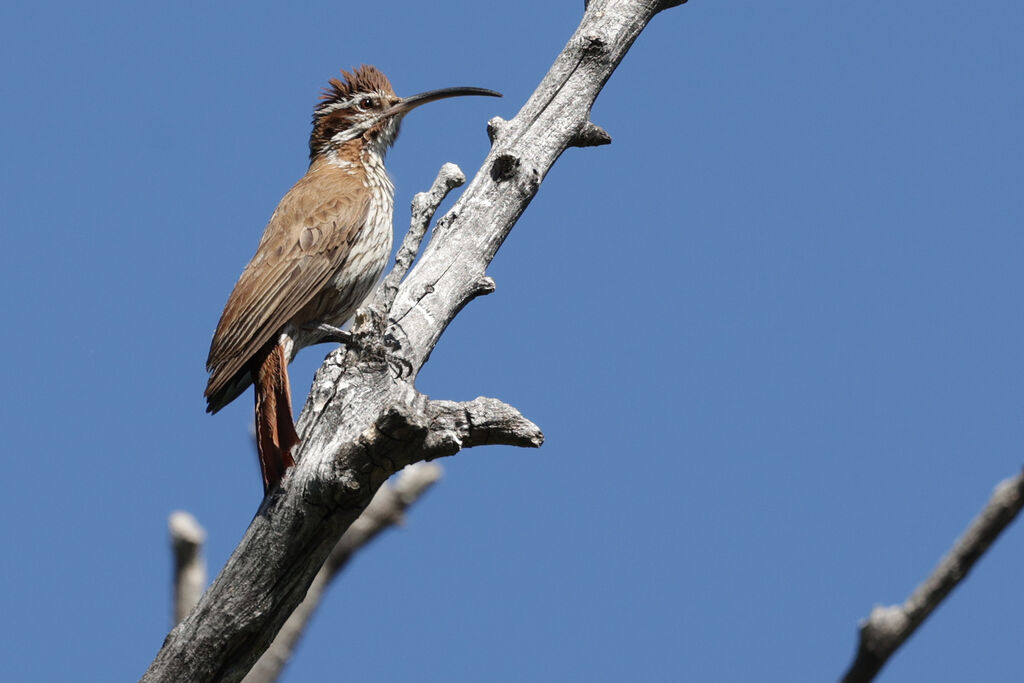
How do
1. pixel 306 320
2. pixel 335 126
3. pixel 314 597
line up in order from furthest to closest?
pixel 335 126
pixel 306 320
pixel 314 597

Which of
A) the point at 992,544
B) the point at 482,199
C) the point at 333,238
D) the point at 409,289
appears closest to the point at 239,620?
the point at 409,289

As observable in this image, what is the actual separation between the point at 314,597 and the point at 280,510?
52.4 inches

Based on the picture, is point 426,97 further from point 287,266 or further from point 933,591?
point 933,591

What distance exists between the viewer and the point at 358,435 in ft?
12.4

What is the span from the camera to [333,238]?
232 inches

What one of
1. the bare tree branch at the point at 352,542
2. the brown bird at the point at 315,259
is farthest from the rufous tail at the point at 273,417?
the bare tree branch at the point at 352,542

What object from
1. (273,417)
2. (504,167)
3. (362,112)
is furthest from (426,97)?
(273,417)

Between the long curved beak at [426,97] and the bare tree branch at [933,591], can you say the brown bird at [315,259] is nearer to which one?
the long curved beak at [426,97]

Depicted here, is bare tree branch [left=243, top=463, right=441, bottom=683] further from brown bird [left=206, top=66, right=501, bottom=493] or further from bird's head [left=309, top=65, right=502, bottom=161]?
bird's head [left=309, top=65, right=502, bottom=161]

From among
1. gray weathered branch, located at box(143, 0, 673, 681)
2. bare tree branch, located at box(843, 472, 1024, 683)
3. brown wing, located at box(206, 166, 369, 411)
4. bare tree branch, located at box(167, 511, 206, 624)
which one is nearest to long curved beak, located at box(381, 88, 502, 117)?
brown wing, located at box(206, 166, 369, 411)

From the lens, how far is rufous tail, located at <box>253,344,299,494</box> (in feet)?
14.4

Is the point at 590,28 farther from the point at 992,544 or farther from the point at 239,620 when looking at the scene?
the point at 992,544

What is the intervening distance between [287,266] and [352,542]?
4.87 feet

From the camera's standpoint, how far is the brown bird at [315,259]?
5.18 meters
